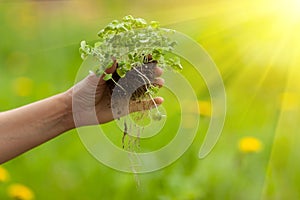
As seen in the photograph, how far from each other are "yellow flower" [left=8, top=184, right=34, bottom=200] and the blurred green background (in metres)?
0.04

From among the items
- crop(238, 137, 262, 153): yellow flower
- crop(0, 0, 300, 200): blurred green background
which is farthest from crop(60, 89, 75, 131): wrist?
crop(238, 137, 262, 153): yellow flower

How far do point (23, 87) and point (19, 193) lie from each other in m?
0.85

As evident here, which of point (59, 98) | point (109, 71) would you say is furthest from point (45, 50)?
point (109, 71)

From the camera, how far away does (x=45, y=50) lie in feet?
12.0

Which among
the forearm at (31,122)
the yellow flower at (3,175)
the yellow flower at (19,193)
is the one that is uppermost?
the forearm at (31,122)

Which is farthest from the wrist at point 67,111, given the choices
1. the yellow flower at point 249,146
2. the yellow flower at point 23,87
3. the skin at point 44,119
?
the yellow flower at point 23,87

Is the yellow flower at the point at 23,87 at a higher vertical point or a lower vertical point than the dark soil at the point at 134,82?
higher

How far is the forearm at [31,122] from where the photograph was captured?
1671 millimetres

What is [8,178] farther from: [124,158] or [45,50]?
[45,50]

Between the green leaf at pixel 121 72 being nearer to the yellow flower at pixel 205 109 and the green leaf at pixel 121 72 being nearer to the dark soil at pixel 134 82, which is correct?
the dark soil at pixel 134 82

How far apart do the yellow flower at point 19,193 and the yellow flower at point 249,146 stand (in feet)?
2.44

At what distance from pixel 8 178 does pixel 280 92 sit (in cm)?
130

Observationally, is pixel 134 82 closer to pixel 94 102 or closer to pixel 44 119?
pixel 94 102

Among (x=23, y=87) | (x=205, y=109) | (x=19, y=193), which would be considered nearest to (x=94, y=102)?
(x=19, y=193)
